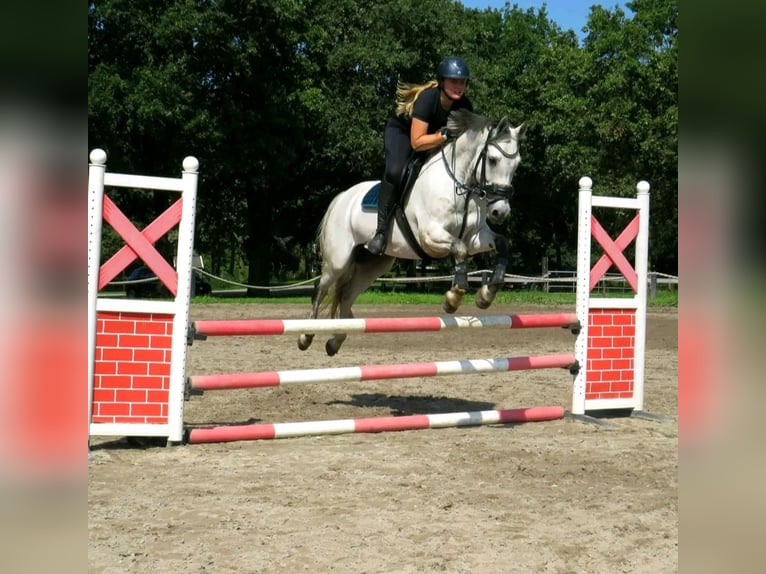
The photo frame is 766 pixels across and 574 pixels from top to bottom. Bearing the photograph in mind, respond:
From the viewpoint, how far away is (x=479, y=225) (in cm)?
589

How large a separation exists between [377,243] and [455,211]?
0.67 metres

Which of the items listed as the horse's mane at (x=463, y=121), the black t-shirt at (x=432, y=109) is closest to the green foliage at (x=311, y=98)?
the black t-shirt at (x=432, y=109)

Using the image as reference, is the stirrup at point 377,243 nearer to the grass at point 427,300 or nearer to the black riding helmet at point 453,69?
the black riding helmet at point 453,69

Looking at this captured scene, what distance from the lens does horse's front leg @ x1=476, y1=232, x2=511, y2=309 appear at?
5.51 meters

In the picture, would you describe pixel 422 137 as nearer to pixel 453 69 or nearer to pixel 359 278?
pixel 453 69

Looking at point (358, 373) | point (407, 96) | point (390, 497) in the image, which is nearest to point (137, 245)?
point (358, 373)

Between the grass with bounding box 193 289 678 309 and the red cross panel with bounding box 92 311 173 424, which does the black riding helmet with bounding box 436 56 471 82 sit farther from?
Result: the grass with bounding box 193 289 678 309

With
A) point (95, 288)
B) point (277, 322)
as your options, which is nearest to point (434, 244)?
point (277, 322)

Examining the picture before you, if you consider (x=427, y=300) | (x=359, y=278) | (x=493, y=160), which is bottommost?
(x=427, y=300)

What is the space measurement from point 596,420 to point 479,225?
1.77 metres

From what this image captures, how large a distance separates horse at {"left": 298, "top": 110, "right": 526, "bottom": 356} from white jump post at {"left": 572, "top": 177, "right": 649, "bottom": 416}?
32.0 inches

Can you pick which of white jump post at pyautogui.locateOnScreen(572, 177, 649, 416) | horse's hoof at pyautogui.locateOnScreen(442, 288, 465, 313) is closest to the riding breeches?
horse's hoof at pyautogui.locateOnScreen(442, 288, 465, 313)

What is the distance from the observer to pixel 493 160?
17.9 feet
